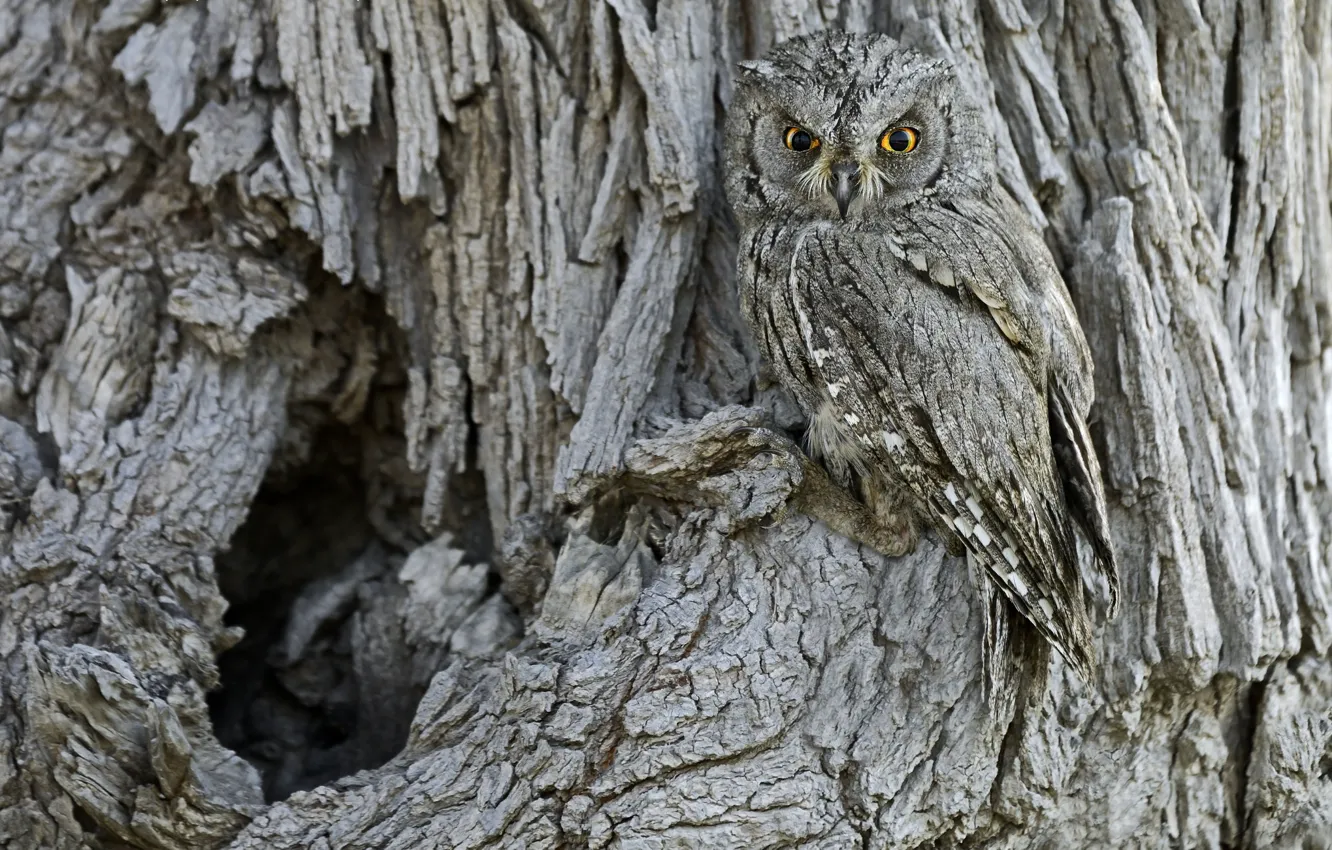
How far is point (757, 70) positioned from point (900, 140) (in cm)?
37

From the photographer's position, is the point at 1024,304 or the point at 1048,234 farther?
the point at 1048,234

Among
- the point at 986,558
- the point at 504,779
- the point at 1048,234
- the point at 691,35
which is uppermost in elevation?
the point at 691,35

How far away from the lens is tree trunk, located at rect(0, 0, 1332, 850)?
260cm

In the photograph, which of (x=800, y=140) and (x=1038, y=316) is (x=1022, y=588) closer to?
(x=1038, y=316)

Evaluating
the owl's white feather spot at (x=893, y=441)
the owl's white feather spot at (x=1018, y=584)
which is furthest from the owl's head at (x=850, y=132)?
the owl's white feather spot at (x=1018, y=584)

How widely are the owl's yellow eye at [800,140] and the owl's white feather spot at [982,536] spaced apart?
3.07ft

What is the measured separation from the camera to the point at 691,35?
299 cm

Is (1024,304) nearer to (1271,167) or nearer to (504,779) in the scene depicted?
(1271,167)

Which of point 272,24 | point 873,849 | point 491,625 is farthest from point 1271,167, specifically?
point 272,24

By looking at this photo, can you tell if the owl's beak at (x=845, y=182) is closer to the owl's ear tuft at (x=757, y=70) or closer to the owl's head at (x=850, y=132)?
the owl's head at (x=850, y=132)

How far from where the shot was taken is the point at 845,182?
2.63 meters

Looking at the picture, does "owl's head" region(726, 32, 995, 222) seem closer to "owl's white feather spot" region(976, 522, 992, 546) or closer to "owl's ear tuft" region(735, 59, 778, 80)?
"owl's ear tuft" region(735, 59, 778, 80)

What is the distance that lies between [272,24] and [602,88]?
3.04 ft

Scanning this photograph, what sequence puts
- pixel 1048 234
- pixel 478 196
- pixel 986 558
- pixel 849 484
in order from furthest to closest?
pixel 478 196 < pixel 1048 234 < pixel 849 484 < pixel 986 558
